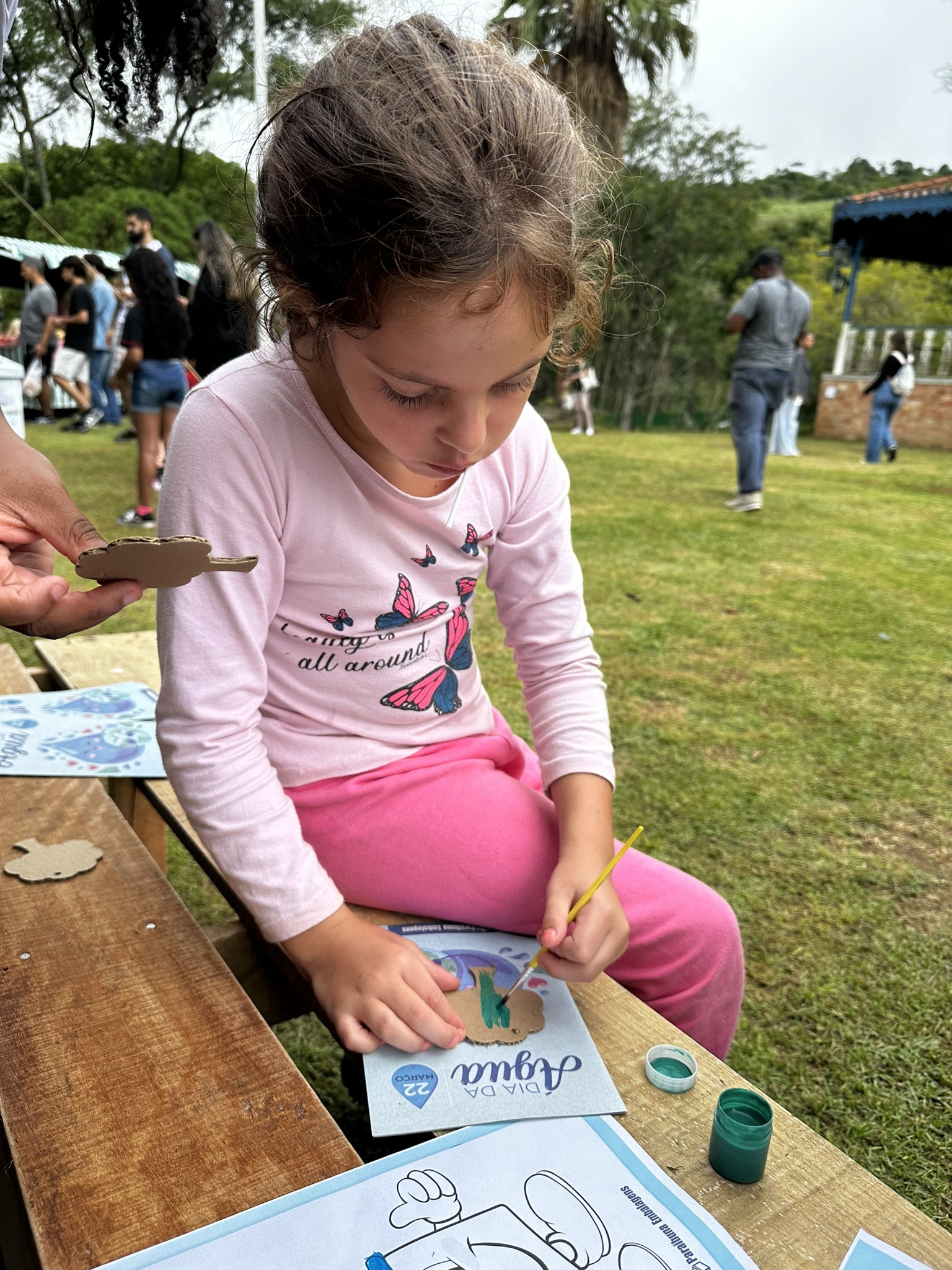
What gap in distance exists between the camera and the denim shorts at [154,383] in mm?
4645

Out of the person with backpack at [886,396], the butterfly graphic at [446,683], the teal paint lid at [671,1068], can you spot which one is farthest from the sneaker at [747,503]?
the teal paint lid at [671,1068]

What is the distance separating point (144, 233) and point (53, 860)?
481cm

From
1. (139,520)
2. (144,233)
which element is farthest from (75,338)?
(139,520)

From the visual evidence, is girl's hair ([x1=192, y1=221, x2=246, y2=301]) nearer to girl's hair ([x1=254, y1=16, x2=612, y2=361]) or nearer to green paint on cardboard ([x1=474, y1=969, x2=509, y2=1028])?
girl's hair ([x1=254, y1=16, x2=612, y2=361])

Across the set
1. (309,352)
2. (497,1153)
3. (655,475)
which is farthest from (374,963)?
(655,475)

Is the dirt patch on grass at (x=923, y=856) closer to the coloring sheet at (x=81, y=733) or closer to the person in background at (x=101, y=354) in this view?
the coloring sheet at (x=81, y=733)

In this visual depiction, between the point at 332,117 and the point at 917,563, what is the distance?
180 inches

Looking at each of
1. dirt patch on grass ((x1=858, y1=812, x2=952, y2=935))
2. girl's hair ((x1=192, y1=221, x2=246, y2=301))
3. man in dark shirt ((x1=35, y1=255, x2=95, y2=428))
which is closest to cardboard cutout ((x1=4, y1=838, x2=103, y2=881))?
dirt patch on grass ((x1=858, y1=812, x2=952, y2=935))

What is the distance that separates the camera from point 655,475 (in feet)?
25.3

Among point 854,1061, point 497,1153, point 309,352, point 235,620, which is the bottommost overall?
point 854,1061

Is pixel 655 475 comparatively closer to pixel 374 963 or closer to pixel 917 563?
pixel 917 563

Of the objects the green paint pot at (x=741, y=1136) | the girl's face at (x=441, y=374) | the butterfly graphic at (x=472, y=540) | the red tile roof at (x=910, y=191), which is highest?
the red tile roof at (x=910, y=191)

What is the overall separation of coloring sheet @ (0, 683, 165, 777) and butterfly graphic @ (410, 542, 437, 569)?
489 mm

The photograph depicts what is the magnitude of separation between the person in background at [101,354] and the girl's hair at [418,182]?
8.21 meters
